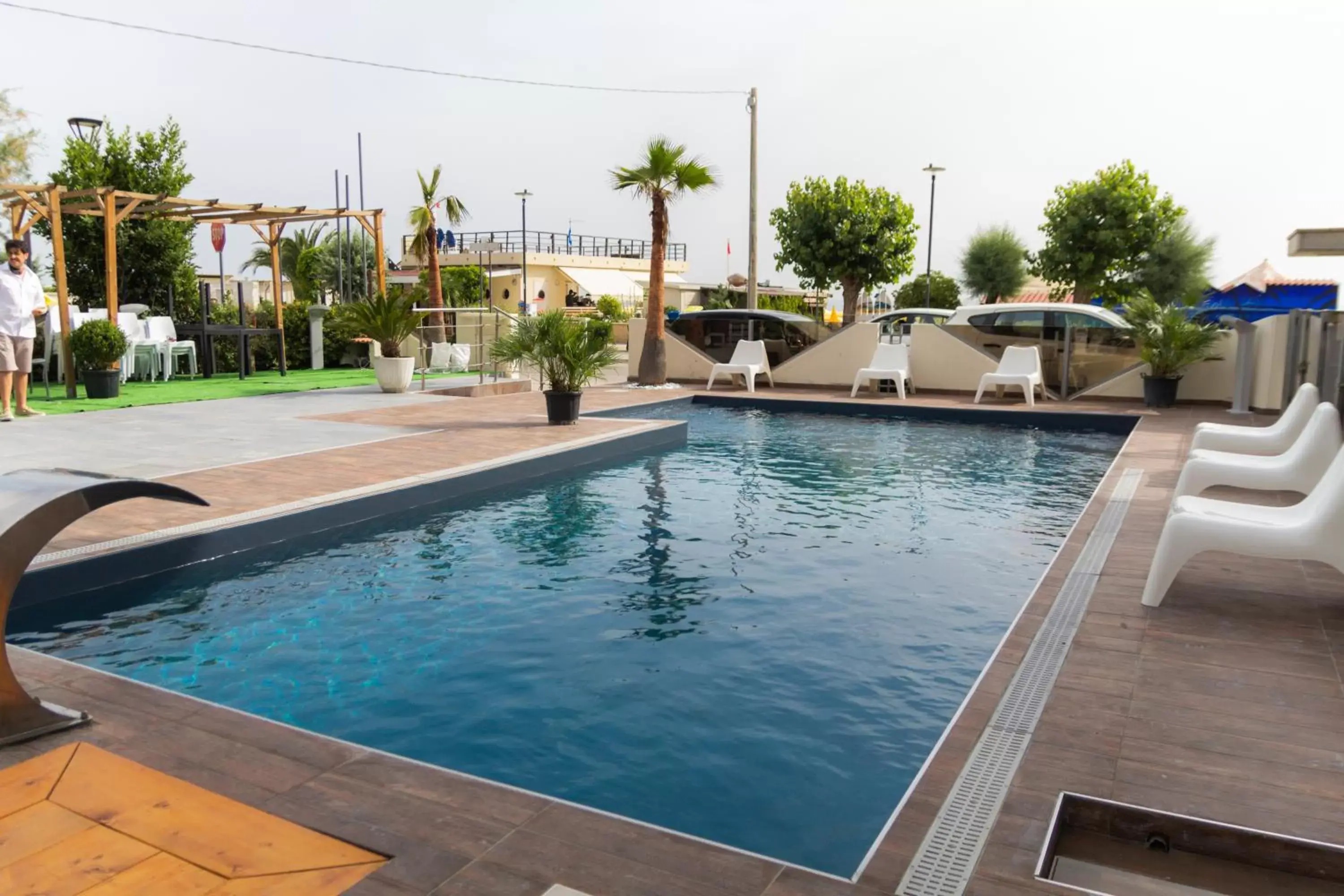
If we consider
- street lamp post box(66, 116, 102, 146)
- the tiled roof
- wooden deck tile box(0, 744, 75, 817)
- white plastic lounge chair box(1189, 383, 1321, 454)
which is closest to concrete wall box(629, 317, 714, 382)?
street lamp post box(66, 116, 102, 146)

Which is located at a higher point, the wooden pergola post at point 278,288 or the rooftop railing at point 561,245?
the rooftop railing at point 561,245

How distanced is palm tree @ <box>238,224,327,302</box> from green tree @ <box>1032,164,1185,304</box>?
3269cm

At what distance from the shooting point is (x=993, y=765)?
3.15 metres

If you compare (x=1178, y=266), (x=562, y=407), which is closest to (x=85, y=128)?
(x=562, y=407)

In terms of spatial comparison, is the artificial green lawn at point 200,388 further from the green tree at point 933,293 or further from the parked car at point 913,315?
the green tree at point 933,293

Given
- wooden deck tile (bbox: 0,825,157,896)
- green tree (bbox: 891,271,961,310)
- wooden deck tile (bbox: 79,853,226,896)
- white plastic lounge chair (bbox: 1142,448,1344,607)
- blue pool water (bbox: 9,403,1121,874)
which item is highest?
green tree (bbox: 891,271,961,310)

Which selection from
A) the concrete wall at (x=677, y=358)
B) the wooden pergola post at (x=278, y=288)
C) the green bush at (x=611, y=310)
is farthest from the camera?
the green bush at (x=611, y=310)

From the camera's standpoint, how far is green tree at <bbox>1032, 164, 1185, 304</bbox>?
3628 centimetres

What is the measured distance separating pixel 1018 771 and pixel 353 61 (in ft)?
71.3

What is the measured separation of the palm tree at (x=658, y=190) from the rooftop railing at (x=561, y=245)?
3068 centimetres

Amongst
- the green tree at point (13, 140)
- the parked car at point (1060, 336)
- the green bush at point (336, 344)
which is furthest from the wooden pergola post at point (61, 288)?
the green tree at point (13, 140)

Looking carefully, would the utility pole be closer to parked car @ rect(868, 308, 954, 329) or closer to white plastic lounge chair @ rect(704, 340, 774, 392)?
parked car @ rect(868, 308, 954, 329)

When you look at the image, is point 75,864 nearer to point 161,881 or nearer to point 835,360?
point 161,881

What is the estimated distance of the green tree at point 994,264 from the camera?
47.2 meters
